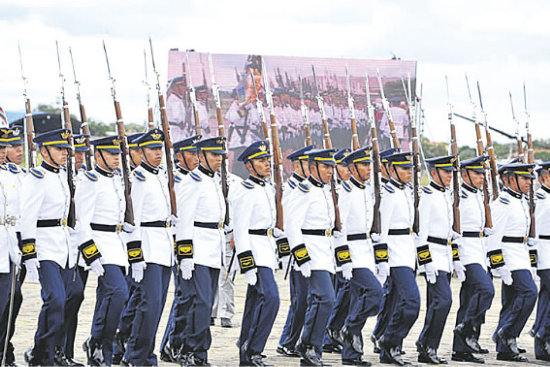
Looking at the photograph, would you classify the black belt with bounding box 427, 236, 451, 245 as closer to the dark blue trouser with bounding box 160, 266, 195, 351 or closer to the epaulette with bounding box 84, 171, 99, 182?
the dark blue trouser with bounding box 160, 266, 195, 351

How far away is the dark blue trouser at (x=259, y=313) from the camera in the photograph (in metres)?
8.83

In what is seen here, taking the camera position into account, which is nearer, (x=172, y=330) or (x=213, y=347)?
(x=172, y=330)

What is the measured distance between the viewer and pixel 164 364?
9602mm

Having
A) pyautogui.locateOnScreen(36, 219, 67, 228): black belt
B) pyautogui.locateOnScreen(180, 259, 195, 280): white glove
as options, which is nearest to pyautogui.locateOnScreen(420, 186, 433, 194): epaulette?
pyautogui.locateOnScreen(180, 259, 195, 280): white glove

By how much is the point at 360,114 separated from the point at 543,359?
964 centimetres

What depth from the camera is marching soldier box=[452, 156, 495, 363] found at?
10.5m

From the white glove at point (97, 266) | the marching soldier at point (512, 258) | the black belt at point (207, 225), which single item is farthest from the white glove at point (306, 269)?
the marching soldier at point (512, 258)

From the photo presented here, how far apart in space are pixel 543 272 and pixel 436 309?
5.68 feet

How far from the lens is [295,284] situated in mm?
10000

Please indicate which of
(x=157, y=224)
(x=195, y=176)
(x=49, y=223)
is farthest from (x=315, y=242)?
(x=49, y=223)

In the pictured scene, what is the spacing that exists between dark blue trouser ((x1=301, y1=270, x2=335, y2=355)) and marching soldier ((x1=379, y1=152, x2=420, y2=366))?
0.91 metres

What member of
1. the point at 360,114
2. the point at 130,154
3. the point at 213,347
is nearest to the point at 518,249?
the point at 213,347

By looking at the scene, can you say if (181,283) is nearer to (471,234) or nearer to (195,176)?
(195,176)

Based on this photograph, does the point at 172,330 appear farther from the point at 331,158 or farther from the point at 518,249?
the point at 518,249
